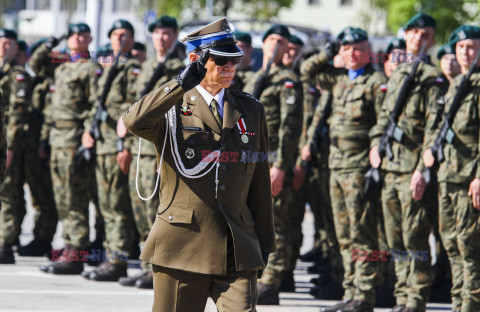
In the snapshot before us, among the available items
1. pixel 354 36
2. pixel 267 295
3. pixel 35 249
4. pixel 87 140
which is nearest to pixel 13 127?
pixel 87 140

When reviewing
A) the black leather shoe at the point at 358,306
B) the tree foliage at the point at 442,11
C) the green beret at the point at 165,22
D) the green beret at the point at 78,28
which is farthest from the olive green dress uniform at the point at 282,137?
the tree foliage at the point at 442,11

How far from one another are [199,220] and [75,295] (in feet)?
12.5

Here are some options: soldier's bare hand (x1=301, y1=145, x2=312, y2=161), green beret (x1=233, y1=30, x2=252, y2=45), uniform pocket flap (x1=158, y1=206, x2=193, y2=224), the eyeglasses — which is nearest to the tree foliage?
green beret (x1=233, y1=30, x2=252, y2=45)

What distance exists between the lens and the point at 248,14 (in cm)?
3919

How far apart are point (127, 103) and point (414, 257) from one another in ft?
10.5

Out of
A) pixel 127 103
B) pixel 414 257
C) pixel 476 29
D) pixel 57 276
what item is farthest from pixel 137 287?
pixel 476 29

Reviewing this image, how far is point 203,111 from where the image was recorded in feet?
14.9

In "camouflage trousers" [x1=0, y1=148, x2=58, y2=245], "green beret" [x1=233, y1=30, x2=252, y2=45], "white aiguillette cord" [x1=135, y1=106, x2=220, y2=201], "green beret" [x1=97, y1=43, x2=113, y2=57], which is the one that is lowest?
"camouflage trousers" [x1=0, y1=148, x2=58, y2=245]

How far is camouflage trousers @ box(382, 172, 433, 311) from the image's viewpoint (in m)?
6.96

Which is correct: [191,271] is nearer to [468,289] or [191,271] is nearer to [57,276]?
[468,289]

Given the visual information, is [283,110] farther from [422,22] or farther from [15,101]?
[15,101]

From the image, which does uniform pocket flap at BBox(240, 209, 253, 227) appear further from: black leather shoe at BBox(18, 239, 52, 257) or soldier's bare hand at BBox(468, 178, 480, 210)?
black leather shoe at BBox(18, 239, 52, 257)

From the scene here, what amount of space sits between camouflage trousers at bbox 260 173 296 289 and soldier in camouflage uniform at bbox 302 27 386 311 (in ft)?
1.65

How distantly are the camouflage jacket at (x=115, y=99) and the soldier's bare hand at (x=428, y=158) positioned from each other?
307 cm
